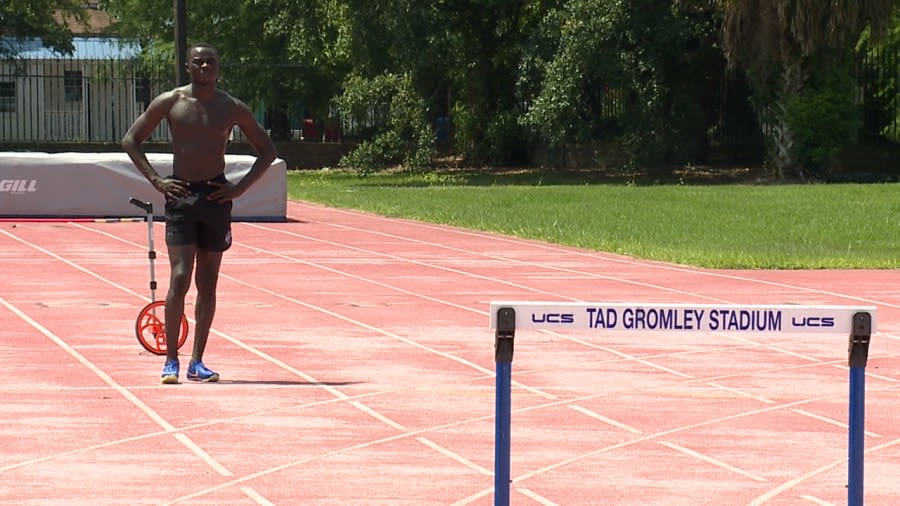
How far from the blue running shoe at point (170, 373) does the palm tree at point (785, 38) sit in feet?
96.8

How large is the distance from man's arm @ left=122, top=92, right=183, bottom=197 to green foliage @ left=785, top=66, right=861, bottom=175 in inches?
1236

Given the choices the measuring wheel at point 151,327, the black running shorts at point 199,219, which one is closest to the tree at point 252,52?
the measuring wheel at point 151,327

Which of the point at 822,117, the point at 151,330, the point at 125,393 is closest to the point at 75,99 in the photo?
the point at 822,117

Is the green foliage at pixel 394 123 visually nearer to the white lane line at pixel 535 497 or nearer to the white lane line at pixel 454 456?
the white lane line at pixel 454 456

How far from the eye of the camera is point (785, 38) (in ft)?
128

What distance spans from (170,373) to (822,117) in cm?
3163

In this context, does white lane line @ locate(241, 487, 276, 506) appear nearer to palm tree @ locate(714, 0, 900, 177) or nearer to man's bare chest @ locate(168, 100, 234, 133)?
man's bare chest @ locate(168, 100, 234, 133)

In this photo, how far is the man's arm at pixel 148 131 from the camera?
1005cm

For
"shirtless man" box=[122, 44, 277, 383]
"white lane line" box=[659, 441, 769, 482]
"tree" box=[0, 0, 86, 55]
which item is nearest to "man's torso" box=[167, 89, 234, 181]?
"shirtless man" box=[122, 44, 277, 383]

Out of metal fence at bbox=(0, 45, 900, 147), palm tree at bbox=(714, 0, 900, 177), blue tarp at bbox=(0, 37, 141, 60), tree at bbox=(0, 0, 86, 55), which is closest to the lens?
palm tree at bbox=(714, 0, 900, 177)

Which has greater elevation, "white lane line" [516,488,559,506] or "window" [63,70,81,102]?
"window" [63,70,81,102]

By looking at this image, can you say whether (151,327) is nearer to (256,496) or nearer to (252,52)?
(256,496)

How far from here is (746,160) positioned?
152ft

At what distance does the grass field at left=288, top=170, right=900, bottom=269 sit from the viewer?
21172 mm
